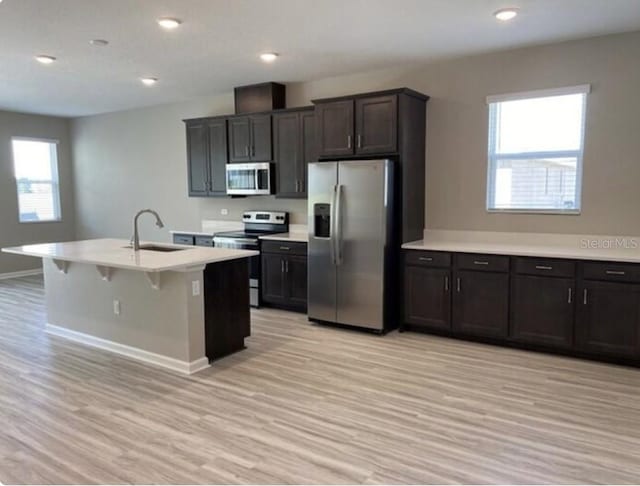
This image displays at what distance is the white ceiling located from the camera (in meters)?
3.40

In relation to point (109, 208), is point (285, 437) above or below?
below

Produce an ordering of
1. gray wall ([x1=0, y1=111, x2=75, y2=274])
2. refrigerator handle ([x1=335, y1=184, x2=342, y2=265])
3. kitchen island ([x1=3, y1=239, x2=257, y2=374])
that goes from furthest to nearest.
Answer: gray wall ([x1=0, y1=111, x2=75, y2=274]), refrigerator handle ([x1=335, y1=184, x2=342, y2=265]), kitchen island ([x1=3, y1=239, x2=257, y2=374])

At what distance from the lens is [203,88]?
20.4 ft

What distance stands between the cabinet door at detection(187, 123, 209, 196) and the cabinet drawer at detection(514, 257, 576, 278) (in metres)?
4.18

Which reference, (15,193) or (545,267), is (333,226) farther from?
(15,193)

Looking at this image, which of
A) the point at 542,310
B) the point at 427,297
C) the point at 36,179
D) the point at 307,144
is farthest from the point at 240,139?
the point at 36,179

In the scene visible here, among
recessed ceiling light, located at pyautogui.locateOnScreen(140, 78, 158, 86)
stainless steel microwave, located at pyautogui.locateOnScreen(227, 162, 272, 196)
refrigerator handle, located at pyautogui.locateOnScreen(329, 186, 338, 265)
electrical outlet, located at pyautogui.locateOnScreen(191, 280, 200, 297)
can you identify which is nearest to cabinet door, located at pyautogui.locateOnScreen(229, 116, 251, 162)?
stainless steel microwave, located at pyautogui.locateOnScreen(227, 162, 272, 196)

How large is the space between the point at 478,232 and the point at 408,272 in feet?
2.75

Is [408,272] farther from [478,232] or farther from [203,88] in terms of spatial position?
[203,88]

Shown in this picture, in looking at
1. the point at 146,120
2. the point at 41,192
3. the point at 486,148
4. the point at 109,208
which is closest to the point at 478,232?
the point at 486,148

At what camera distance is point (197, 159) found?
21.6 feet

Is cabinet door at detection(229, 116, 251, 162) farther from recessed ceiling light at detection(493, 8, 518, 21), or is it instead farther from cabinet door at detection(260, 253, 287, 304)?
recessed ceiling light at detection(493, 8, 518, 21)

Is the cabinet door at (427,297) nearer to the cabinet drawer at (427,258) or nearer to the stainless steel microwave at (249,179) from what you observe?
the cabinet drawer at (427,258)

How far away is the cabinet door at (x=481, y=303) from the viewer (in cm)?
420
